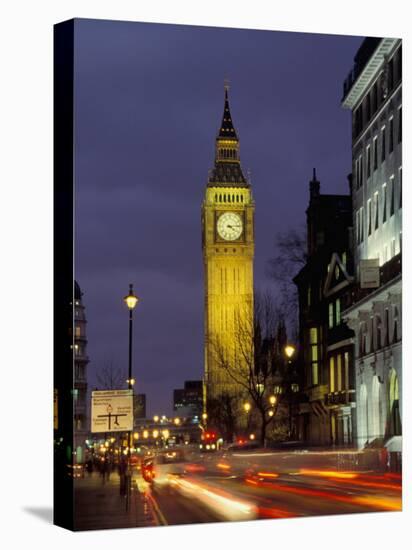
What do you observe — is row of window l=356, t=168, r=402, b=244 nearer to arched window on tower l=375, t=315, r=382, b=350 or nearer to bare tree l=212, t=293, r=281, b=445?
arched window on tower l=375, t=315, r=382, b=350

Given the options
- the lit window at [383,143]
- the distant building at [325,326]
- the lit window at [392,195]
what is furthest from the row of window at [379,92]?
the distant building at [325,326]

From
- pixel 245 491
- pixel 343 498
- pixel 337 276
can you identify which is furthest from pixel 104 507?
pixel 337 276

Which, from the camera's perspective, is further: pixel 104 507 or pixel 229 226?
pixel 229 226

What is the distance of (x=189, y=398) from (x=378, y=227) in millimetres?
6663

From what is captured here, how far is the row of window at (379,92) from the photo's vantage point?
35406 millimetres

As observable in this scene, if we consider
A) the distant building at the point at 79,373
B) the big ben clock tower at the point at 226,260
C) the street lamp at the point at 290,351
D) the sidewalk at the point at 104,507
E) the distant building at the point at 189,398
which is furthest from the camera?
the street lamp at the point at 290,351

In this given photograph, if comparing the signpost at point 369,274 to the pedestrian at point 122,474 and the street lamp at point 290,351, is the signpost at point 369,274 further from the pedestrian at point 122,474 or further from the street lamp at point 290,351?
the pedestrian at point 122,474

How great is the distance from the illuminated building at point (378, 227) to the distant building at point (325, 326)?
328mm

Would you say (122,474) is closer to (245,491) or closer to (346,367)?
(245,491)

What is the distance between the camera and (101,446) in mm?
33750

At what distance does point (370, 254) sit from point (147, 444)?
7417mm

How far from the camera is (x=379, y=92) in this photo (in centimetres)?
3641

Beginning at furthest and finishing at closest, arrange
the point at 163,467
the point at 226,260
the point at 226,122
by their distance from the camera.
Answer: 1. the point at 226,122
2. the point at 163,467
3. the point at 226,260

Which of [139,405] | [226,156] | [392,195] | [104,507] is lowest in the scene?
[104,507]
